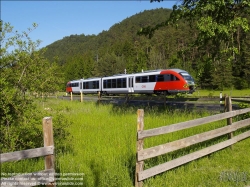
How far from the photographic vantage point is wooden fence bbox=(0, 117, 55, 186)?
2.73 metres

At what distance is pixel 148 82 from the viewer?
89.6 feet

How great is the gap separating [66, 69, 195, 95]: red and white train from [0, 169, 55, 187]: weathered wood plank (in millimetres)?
16185

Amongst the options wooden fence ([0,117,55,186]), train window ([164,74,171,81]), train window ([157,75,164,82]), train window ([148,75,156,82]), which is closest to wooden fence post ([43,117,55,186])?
wooden fence ([0,117,55,186])

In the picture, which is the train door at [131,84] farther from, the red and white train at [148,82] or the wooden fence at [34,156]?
the wooden fence at [34,156]

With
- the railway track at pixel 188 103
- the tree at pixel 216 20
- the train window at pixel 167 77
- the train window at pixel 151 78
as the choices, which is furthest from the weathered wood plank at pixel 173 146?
the train window at pixel 151 78

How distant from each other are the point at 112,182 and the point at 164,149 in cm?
107

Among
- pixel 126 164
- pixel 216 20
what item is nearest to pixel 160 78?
pixel 216 20

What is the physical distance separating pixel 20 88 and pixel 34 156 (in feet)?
9.18

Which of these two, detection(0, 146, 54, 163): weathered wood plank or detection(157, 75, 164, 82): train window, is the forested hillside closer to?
detection(157, 75, 164, 82): train window

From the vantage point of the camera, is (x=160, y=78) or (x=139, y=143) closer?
(x=139, y=143)

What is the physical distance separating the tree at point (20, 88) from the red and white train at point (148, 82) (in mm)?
14218

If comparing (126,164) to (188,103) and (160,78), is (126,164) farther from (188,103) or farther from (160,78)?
(160,78)

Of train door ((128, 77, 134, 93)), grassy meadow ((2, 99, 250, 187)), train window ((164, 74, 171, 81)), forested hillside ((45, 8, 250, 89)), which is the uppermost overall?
forested hillside ((45, 8, 250, 89))

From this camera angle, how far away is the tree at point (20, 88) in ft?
15.6
